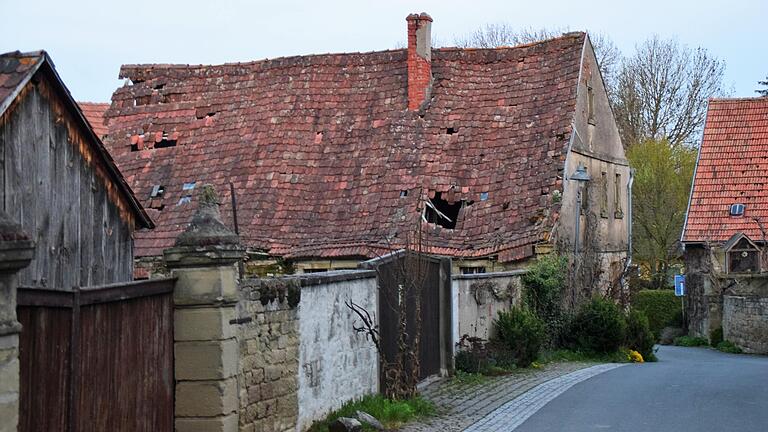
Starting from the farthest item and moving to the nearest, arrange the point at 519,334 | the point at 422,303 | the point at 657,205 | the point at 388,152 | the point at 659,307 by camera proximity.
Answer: the point at 657,205
the point at 659,307
the point at 388,152
the point at 519,334
the point at 422,303

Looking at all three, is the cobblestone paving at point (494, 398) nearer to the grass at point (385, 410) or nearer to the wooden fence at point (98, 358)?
the grass at point (385, 410)

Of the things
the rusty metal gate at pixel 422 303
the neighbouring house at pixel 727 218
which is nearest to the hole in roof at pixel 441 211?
the rusty metal gate at pixel 422 303

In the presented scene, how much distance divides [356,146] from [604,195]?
7.44 metres

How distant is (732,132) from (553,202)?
15.8 meters

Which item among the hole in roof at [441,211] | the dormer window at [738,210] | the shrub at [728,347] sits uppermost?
the dormer window at [738,210]

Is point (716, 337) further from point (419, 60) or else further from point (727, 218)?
point (419, 60)

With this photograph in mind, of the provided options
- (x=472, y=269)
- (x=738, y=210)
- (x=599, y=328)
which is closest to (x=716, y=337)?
(x=738, y=210)

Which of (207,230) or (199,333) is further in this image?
(207,230)

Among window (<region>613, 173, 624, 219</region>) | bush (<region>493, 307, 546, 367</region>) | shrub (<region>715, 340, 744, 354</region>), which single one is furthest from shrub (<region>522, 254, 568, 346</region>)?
shrub (<region>715, 340, 744, 354</region>)

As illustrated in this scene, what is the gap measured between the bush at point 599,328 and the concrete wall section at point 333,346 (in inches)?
415

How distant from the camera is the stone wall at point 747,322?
31.1m

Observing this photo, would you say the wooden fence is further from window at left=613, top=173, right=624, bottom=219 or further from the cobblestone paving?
window at left=613, top=173, right=624, bottom=219

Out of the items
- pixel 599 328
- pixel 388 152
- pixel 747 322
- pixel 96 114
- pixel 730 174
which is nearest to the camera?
pixel 599 328

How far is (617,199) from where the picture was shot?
33125 mm
